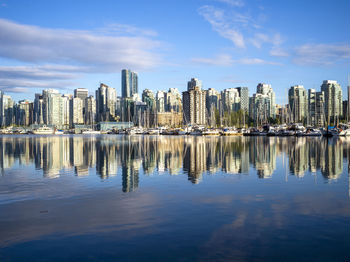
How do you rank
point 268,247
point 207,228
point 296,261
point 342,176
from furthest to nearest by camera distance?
1. point 342,176
2. point 207,228
3. point 268,247
4. point 296,261

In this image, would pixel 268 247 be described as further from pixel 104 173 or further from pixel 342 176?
pixel 104 173

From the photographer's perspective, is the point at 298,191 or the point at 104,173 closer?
the point at 298,191

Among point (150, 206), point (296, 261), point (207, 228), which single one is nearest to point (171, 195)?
point (150, 206)

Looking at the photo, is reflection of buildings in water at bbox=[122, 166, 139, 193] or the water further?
reflection of buildings in water at bbox=[122, 166, 139, 193]

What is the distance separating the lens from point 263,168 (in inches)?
1335

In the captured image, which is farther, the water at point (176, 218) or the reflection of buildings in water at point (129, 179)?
the reflection of buildings in water at point (129, 179)

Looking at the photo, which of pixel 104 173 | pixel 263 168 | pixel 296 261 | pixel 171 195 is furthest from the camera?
pixel 263 168

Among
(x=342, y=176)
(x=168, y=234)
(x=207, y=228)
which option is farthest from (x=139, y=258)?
(x=342, y=176)

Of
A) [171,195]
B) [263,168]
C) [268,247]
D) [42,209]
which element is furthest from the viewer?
[263,168]

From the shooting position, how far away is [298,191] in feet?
72.4

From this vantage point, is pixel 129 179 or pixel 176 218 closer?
pixel 176 218

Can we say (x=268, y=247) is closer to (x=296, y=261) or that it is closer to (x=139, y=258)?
(x=296, y=261)

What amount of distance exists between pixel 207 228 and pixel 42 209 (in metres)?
8.73

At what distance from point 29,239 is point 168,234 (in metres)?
5.18
